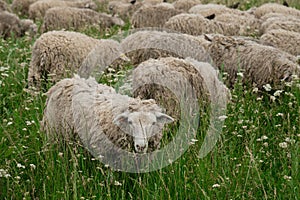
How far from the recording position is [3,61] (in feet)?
24.7

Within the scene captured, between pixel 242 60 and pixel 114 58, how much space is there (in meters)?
1.64

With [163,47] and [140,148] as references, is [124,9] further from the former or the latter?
[140,148]

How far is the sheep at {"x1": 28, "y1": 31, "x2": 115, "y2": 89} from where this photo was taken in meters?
6.88

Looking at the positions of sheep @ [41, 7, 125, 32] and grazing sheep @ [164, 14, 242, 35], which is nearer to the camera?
grazing sheep @ [164, 14, 242, 35]

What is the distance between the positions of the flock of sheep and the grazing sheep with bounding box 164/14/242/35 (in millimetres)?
17

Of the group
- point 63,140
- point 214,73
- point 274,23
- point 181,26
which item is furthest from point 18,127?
point 274,23

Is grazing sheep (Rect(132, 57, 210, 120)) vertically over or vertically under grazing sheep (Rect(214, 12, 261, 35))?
over

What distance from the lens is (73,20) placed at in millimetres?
10953

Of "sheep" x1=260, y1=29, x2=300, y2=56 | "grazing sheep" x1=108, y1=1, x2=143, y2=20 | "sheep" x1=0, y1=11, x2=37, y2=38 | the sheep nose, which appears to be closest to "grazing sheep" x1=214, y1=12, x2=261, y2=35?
"sheep" x1=260, y1=29, x2=300, y2=56

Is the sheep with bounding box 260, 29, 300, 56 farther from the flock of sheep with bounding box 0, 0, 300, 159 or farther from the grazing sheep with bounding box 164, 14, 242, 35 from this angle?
the grazing sheep with bounding box 164, 14, 242, 35

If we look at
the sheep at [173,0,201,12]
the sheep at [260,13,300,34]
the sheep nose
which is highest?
the sheep nose

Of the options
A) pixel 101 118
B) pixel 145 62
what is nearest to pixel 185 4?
pixel 145 62

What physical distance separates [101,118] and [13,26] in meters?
6.27

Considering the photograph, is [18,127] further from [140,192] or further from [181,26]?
[181,26]
